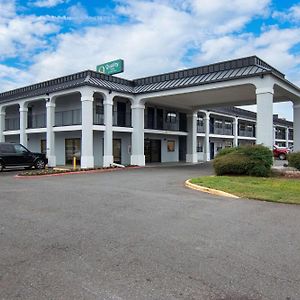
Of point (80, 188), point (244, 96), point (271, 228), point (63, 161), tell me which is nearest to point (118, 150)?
point (63, 161)

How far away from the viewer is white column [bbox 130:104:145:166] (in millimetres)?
27130

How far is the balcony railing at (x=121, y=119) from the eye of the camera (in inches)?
1066

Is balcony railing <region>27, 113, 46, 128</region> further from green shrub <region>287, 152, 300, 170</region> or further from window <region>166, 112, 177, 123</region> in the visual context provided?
green shrub <region>287, 152, 300, 170</region>

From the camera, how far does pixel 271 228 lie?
264 inches

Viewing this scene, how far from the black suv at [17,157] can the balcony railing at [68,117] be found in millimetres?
4592

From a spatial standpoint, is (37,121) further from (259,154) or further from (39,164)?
(259,154)

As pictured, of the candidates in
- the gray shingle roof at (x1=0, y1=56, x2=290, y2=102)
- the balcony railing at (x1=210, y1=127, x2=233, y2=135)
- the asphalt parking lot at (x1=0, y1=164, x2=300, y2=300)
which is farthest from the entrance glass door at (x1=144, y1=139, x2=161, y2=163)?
the asphalt parking lot at (x1=0, y1=164, x2=300, y2=300)

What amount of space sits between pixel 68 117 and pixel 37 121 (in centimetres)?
461

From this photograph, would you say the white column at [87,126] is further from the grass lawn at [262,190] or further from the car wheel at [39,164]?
the grass lawn at [262,190]

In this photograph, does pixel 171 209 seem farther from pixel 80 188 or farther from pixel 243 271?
pixel 80 188

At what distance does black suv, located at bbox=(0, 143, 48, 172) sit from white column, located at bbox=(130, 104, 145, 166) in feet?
24.3

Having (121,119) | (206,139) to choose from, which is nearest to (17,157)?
(121,119)

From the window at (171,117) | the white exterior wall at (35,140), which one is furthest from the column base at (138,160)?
the white exterior wall at (35,140)

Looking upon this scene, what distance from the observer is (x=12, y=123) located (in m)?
33.2
